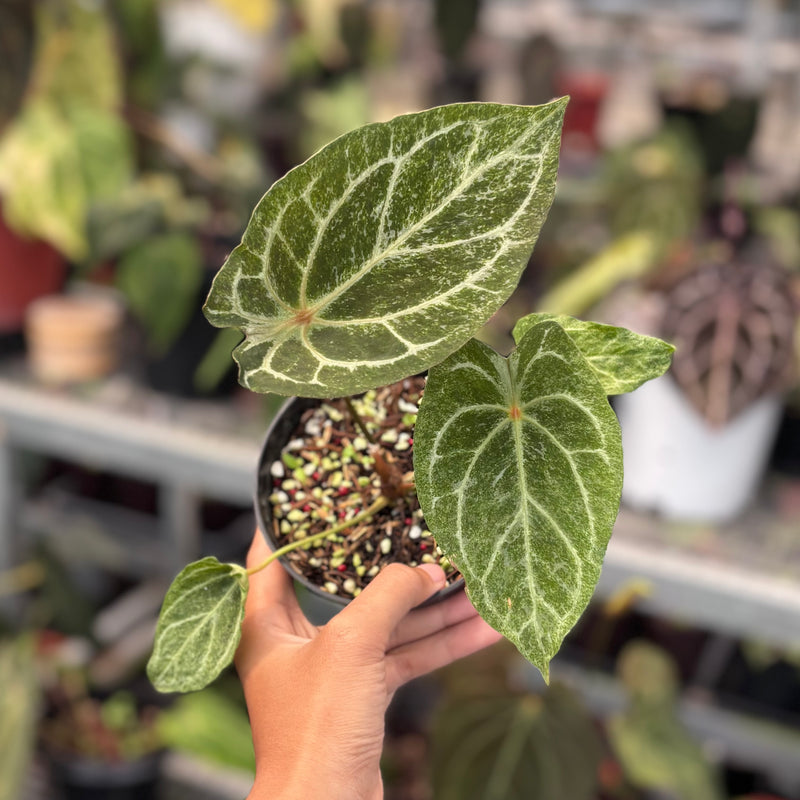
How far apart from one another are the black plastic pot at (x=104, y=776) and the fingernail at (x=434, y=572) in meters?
0.90

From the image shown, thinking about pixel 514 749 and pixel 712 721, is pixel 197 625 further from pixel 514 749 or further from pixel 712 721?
pixel 712 721

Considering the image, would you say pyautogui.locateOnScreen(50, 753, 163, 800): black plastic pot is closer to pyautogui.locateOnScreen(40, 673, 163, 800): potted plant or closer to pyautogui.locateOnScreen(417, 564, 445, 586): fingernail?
pyautogui.locateOnScreen(40, 673, 163, 800): potted plant

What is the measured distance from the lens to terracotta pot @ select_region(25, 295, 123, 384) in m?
1.21

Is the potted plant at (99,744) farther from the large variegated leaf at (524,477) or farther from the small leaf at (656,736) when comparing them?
the large variegated leaf at (524,477)

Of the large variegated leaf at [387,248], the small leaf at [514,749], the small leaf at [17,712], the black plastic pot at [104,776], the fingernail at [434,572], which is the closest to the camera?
the large variegated leaf at [387,248]

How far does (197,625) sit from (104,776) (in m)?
0.86

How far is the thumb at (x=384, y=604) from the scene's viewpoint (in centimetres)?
41

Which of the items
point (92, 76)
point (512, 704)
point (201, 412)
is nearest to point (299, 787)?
point (512, 704)

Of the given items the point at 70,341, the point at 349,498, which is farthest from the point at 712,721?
the point at 70,341

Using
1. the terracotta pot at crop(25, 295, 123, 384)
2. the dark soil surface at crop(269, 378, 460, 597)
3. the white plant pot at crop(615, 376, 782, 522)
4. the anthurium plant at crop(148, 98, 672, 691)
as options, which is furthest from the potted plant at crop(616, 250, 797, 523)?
the terracotta pot at crop(25, 295, 123, 384)

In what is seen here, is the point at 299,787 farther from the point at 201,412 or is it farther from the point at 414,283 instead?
the point at 201,412

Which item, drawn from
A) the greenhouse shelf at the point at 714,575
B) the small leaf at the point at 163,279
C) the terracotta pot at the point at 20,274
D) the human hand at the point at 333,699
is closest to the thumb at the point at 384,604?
the human hand at the point at 333,699

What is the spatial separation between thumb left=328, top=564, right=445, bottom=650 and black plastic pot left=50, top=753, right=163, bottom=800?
905 millimetres

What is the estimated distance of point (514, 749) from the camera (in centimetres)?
87
